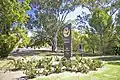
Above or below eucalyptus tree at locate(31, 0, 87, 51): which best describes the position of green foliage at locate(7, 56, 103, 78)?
below

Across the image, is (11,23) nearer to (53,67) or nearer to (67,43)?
(67,43)

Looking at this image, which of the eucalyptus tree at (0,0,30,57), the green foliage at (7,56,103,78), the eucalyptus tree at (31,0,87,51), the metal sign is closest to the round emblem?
the metal sign

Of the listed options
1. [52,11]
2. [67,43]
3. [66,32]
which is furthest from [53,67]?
[52,11]

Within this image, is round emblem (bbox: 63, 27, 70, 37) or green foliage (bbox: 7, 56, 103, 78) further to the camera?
round emblem (bbox: 63, 27, 70, 37)

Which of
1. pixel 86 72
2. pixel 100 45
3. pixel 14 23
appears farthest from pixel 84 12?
pixel 86 72

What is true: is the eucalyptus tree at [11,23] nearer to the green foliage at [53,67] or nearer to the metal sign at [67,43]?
the metal sign at [67,43]

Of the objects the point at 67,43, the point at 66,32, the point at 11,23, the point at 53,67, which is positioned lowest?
the point at 53,67

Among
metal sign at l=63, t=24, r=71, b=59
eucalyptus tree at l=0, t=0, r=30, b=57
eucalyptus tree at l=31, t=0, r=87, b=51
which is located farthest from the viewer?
eucalyptus tree at l=31, t=0, r=87, b=51

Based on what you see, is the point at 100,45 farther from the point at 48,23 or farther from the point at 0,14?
the point at 0,14

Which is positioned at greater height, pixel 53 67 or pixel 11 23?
pixel 11 23

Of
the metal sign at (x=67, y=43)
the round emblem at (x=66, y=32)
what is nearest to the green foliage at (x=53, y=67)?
the metal sign at (x=67, y=43)

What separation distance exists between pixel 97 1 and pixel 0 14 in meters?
17.9

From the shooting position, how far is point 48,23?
35.1 metres

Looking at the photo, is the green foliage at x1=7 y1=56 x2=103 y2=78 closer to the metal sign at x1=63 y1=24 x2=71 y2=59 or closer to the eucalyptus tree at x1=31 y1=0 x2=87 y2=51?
the metal sign at x1=63 y1=24 x2=71 y2=59
